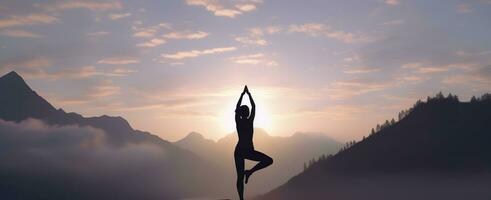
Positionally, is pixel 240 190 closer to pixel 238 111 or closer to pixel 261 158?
pixel 261 158

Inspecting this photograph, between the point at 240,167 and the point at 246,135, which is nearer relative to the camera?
the point at 246,135

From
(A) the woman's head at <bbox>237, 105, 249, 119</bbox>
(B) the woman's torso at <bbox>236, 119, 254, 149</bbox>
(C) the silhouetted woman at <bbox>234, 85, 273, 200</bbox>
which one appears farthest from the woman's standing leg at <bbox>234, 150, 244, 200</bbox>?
(A) the woman's head at <bbox>237, 105, 249, 119</bbox>

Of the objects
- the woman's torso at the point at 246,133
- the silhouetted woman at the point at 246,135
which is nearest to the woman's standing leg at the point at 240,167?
the silhouetted woman at the point at 246,135

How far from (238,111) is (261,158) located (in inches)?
71.1

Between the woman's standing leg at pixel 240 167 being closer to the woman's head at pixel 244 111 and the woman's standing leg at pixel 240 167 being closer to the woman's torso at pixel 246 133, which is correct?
the woman's torso at pixel 246 133

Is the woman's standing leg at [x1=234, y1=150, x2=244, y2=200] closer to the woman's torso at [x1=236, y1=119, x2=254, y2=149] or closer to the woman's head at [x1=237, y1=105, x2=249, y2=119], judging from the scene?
the woman's torso at [x1=236, y1=119, x2=254, y2=149]

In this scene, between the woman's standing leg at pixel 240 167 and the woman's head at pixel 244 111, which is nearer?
the woman's head at pixel 244 111

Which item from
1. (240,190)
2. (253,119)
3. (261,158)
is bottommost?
(240,190)

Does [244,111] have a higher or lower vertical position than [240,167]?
higher

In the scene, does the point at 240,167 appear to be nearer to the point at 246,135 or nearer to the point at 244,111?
the point at 246,135

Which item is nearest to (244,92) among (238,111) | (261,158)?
(238,111)

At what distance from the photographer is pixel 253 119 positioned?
1848 centimetres

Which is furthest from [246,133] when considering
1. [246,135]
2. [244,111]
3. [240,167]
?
[240,167]

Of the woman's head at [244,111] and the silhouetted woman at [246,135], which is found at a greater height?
the woman's head at [244,111]
